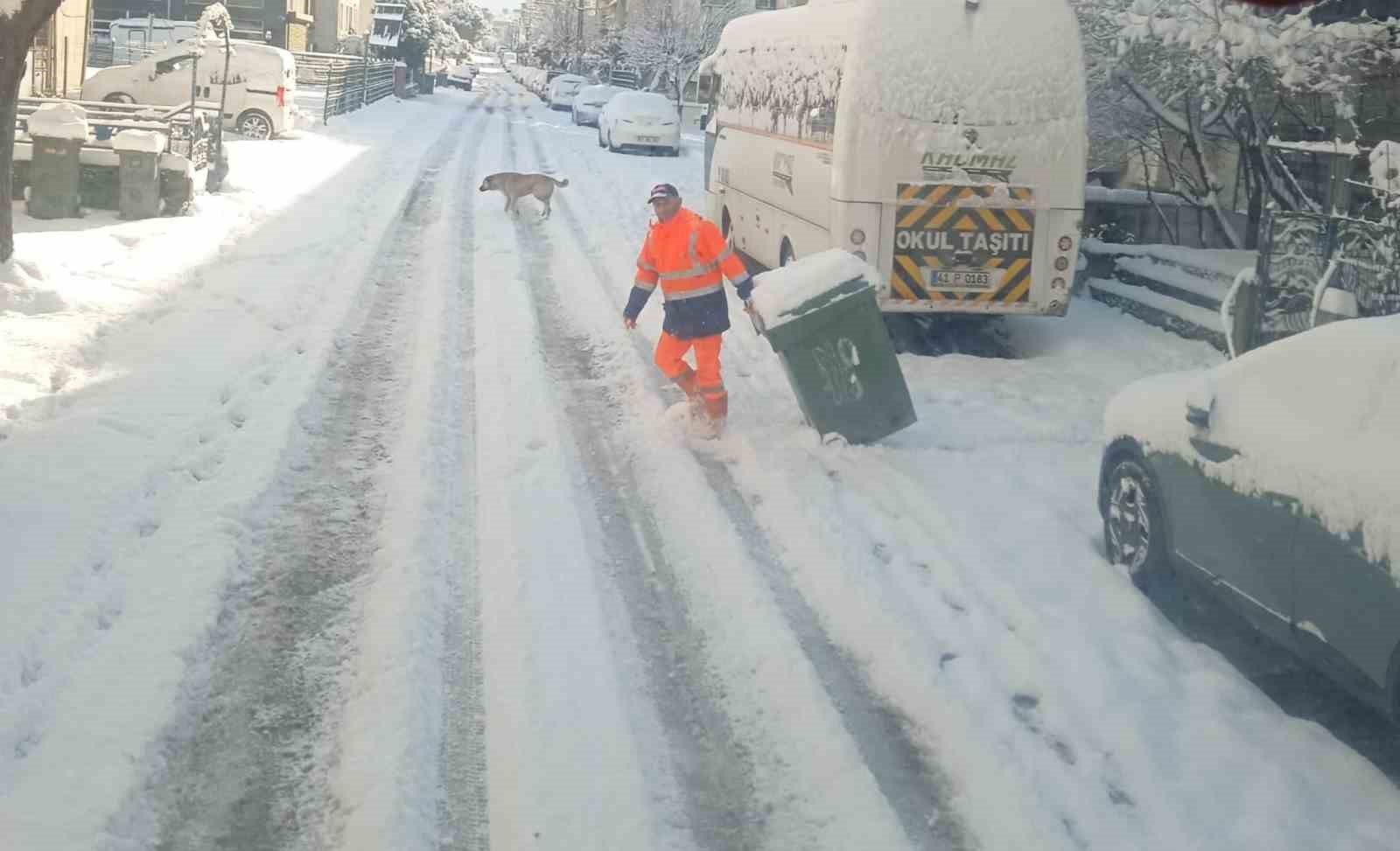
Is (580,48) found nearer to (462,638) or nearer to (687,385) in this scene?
(687,385)

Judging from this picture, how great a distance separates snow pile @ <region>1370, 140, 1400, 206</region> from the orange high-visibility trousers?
19.2 ft

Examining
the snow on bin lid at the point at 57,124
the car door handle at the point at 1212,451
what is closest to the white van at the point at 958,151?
the car door handle at the point at 1212,451

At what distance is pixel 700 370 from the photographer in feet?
30.3

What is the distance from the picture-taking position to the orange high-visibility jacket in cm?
908

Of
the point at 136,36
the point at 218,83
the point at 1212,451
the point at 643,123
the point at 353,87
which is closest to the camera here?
the point at 1212,451

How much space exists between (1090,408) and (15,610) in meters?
7.50

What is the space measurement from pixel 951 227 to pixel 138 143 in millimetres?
10284

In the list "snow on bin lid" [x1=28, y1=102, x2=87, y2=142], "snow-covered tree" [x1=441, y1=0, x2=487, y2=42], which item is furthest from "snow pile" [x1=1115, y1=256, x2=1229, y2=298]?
"snow-covered tree" [x1=441, y1=0, x2=487, y2=42]

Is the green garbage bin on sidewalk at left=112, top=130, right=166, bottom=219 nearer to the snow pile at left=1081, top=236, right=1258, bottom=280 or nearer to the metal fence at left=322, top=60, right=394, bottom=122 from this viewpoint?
the snow pile at left=1081, top=236, right=1258, bottom=280

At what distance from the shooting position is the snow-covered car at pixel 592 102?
44.7 m

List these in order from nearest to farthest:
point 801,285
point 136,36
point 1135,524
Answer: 1. point 1135,524
2. point 801,285
3. point 136,36

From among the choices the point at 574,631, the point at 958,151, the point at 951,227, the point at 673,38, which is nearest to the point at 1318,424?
the point at 574,631

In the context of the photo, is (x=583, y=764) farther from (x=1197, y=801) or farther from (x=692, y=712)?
(x=1197, y=801)

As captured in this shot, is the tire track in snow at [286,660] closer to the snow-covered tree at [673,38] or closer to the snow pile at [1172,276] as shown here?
the snow pile at [1172,276]
